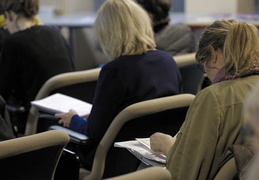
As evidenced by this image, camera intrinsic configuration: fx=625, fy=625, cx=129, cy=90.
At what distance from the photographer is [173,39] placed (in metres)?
4.29

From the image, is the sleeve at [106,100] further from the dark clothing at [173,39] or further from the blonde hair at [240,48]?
the dark clothing at [173,39]

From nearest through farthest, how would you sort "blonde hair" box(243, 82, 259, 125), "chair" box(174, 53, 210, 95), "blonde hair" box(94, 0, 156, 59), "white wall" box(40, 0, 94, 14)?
"blonde hair" box(243, 82, 259, 125) → "blonde hair" box(94, 0, 156, 59) → "chair" box(174, 53, 210, 95) → "white wall" box(40, 0, 94, 14)

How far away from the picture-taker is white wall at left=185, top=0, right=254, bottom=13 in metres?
6.34

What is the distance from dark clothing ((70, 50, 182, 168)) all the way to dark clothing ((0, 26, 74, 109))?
944 mm

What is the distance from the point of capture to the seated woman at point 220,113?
6.82 ft

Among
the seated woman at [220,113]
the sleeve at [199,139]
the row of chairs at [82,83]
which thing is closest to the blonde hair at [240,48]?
the seated woman at [220,113]

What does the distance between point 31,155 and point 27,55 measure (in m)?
1.75

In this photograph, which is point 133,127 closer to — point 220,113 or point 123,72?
point 123,72

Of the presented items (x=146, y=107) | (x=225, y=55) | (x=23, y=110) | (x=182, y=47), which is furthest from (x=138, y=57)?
(x=182, y=47)

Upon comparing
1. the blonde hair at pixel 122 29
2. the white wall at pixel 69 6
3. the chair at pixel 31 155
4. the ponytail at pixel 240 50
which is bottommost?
the white wall at pixel 69 6

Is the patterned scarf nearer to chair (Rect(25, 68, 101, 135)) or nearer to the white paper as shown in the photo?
the white paper

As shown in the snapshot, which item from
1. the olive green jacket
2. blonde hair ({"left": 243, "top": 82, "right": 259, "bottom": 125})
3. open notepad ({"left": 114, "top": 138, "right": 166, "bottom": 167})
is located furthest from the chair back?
blonde hair ({"left": 243, "top": 82, "right": 259, "bottom": 125})

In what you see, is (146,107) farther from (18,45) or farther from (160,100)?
(18,45)

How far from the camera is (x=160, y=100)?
264 centimetres
